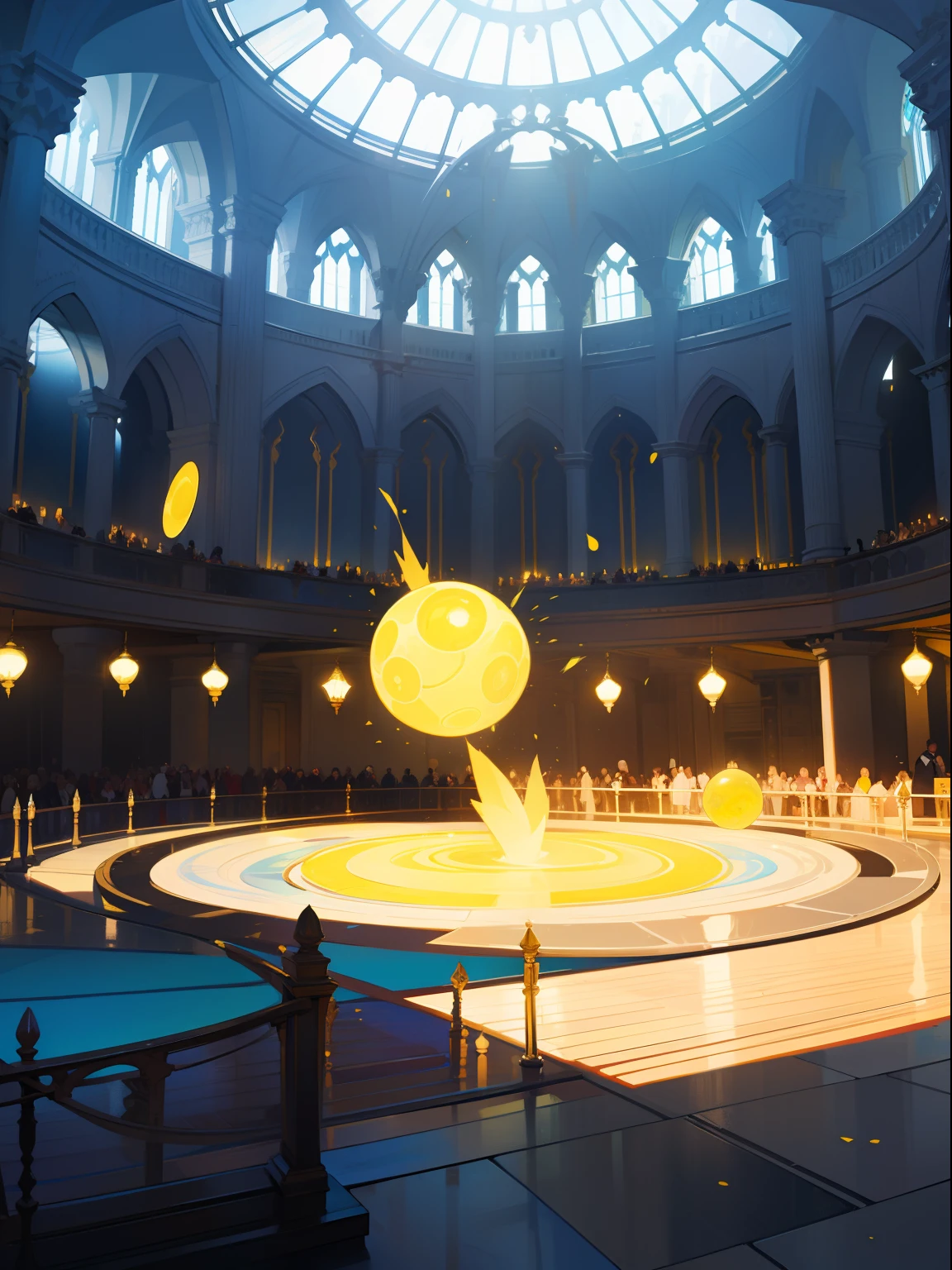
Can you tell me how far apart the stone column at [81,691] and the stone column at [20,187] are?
316 cm

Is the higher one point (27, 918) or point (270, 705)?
point (270, 705)

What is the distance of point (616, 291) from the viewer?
32.7 metres

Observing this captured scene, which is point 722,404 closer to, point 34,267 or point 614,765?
point 614,765

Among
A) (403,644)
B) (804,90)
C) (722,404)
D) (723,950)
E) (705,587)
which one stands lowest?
(723,950)

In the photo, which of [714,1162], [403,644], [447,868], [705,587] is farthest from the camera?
[705,587]

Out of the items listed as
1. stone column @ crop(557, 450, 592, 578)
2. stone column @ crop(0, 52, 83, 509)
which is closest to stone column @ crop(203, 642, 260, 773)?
stone column @ crop(0, 52, 83, 509)

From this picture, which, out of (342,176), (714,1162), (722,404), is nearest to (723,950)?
(714,1162)

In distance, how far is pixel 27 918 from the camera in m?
7.81

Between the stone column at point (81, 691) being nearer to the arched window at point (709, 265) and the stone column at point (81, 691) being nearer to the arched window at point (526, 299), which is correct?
the arched window at point (526, 299)

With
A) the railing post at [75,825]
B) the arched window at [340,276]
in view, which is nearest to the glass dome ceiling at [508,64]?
A: the arched window at [340,276]

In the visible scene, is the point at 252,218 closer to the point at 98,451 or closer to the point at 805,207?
the point at 98,451

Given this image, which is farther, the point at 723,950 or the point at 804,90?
the point at 804,90

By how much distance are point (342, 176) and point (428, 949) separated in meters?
27.3

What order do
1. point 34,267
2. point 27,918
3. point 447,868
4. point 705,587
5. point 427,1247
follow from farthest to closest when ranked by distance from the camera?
point 705,587, point 34,267, point 447,868, point 27,918, point 427,1247
